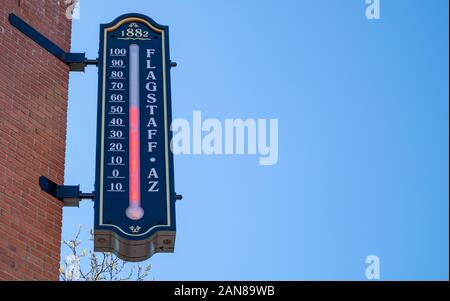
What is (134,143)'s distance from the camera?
44.1ft

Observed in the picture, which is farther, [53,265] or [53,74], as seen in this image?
[53,74]

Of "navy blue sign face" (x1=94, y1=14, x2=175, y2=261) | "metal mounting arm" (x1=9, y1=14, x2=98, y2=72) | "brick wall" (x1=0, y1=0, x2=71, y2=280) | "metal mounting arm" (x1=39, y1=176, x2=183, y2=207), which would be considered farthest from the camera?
"metal mounting arm" (x1=9, y1=14, x2=98, y2=72)

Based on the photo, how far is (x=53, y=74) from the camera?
561 inches

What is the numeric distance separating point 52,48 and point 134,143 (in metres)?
1.91

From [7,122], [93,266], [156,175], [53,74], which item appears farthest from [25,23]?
[93,266]

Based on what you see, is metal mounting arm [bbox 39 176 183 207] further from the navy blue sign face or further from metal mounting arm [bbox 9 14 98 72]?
metal mounting arm [bbox 9 14 98 72]

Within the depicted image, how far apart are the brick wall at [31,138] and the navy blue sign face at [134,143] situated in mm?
567

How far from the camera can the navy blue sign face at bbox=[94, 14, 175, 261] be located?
12.8 m

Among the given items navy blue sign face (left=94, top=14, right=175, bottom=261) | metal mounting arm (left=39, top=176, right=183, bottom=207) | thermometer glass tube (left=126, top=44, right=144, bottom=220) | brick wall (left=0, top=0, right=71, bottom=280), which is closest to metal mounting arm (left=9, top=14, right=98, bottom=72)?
brick wall (left=0, top=0, right=71, bottom=280)

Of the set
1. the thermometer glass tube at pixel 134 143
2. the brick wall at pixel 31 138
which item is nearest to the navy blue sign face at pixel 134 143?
the thermometer glass tube at pixel 134 143

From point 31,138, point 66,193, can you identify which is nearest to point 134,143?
point 66,193

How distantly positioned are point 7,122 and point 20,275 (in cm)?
189
